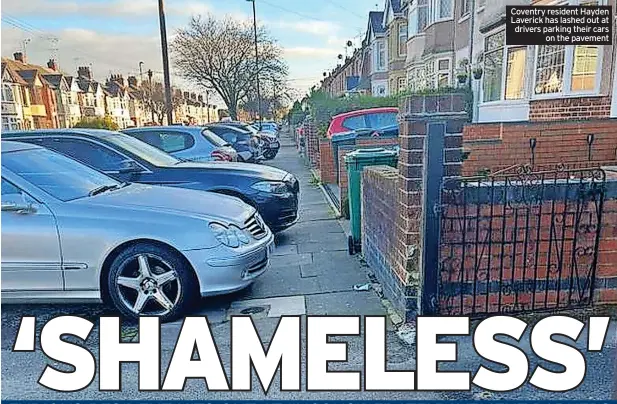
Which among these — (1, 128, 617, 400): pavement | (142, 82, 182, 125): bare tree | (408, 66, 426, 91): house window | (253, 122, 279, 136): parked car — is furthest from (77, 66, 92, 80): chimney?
(1, 128, 617, 400): pavement

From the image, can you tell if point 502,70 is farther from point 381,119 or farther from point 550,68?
point 381,119

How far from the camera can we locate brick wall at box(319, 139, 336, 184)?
32.8 ft

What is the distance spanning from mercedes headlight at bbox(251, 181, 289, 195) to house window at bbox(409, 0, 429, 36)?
1380 centimetres

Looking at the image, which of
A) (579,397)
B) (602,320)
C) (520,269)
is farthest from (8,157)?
(602,320)

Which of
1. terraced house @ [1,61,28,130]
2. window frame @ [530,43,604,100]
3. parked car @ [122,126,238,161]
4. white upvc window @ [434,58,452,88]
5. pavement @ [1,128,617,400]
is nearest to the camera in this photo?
pavement @ [1,128,617,400]

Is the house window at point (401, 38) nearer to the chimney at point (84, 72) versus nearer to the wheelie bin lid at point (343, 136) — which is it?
the wheelie bin lid at point (343, 136)

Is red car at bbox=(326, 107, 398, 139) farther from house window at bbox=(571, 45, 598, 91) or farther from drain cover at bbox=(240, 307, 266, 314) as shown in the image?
drain cover at bbox=(240, 307, 266, 314)

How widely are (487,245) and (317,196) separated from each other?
6144mm

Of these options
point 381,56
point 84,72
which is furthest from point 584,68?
point 84,72

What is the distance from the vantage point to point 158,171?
224 inches

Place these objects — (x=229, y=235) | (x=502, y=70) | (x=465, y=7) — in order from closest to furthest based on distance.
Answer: (x=229, y=235), (x=502, y=70), (x=465, y=7)

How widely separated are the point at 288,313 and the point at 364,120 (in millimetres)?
8005

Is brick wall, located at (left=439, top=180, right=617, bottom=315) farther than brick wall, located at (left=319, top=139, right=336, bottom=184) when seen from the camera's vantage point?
No

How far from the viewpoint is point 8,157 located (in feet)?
12.7
